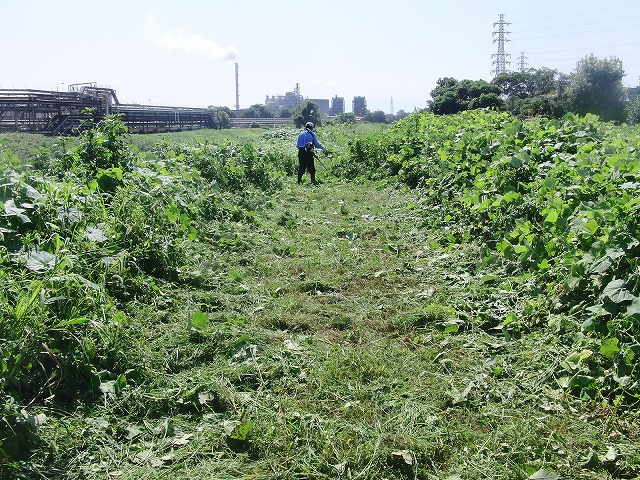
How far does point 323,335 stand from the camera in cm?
459

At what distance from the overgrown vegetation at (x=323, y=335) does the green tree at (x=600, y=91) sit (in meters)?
61.1

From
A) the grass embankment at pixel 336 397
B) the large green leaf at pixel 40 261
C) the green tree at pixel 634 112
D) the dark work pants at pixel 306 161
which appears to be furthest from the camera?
the green tree at pixel 634 112

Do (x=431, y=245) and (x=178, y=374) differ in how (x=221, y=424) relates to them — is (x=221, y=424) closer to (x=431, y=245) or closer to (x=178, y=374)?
(x=178, y=374)

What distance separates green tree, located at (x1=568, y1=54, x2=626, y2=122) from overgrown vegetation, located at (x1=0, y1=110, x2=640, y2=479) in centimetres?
6111

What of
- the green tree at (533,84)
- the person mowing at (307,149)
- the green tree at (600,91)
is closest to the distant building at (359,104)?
the green tree at (533,84)

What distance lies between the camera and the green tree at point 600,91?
60.4m

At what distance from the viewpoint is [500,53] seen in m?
80.9

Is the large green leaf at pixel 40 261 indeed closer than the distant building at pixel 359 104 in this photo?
Yes

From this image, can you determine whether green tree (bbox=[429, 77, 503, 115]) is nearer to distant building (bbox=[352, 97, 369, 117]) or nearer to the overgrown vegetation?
the overgrown vegetation

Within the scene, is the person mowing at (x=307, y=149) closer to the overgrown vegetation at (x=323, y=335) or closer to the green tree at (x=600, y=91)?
the overgrown vegetation at (x=323, y=335)

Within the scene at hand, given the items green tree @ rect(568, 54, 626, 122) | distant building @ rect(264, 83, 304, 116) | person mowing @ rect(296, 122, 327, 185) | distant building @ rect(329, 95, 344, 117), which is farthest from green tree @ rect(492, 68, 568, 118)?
distant building @ rect(264, 83, 304, 116)

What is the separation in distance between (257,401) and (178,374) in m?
0.67

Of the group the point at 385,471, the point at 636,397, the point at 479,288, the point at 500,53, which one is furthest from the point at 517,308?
the point at 500,53

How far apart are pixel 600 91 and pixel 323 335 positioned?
6696 cm
